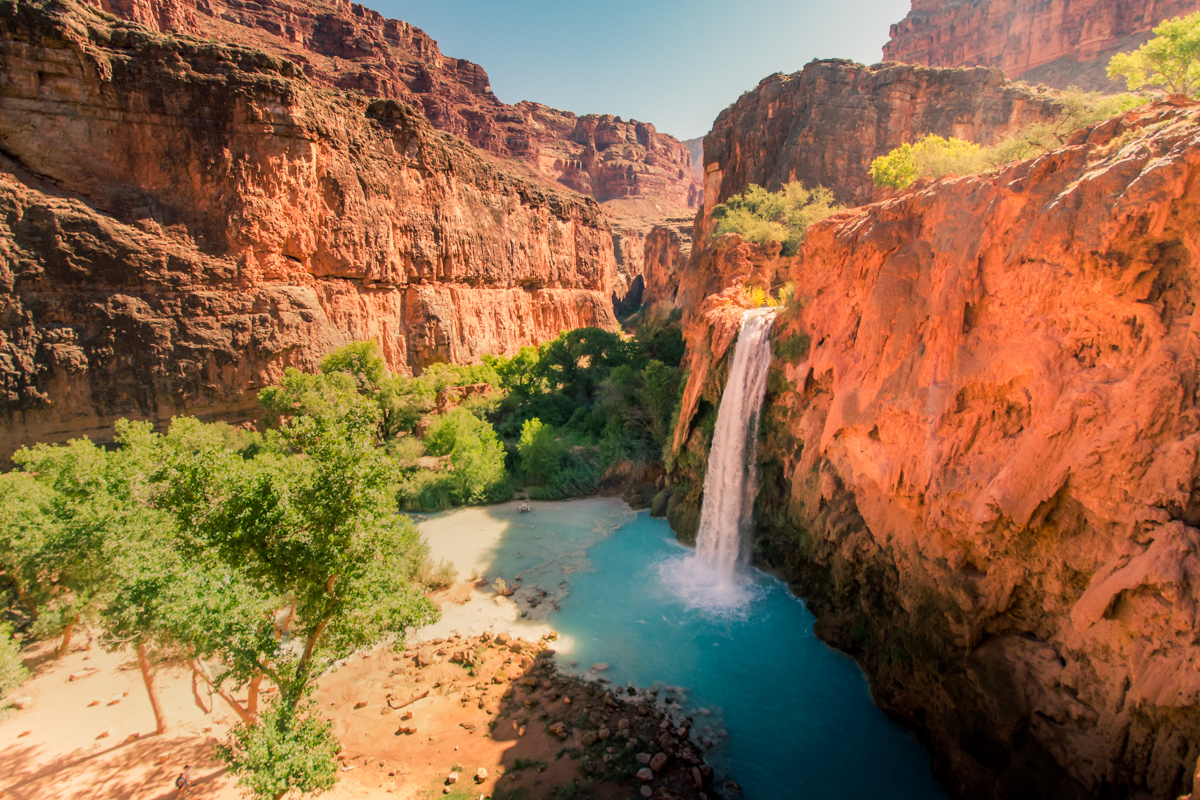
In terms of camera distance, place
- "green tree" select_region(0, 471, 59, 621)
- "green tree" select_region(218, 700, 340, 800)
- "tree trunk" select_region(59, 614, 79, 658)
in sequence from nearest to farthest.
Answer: "green tree" select_region(218, 700, 340, 800) < "green tree" select_region(0, 471, 59, 621) < "tree trunk" select_region(59, 614, 79, 658)

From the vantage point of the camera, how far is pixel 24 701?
945 centimetres

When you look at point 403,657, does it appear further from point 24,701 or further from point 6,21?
point 6,21

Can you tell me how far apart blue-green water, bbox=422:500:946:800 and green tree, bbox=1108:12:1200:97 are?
13.6 meters

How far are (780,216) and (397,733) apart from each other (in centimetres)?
2733

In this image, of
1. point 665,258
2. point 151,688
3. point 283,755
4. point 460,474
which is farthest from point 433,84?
point 283,755

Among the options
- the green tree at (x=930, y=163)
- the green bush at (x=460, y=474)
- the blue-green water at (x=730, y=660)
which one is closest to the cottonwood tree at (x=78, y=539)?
the blue-green water at (x=730, y=660)

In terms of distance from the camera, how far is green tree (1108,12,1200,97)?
10.4m

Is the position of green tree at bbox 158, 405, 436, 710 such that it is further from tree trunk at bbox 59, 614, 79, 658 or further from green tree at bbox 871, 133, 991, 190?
green tree at bbox 871, 133, 991, 190

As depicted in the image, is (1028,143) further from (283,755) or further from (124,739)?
(124,739)

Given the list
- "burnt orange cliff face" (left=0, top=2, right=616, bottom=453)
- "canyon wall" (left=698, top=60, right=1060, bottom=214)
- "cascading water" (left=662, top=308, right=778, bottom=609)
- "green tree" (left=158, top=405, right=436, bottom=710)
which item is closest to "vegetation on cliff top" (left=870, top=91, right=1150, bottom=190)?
"cascading water" (left=662, top=308, right=778, bottom=609)

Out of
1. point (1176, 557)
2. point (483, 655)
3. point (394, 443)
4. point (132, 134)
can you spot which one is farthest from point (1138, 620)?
point (132, 134)

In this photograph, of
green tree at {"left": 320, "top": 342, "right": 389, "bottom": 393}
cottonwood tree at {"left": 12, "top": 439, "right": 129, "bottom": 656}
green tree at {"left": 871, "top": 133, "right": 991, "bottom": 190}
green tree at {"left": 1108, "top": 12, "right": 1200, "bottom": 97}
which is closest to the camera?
cottonwood tree at {"left": 12, "top": 439, "right": 129, "bottom": 656}

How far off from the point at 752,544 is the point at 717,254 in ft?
46.5

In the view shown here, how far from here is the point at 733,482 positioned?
49.8ft
